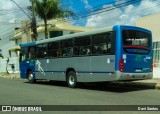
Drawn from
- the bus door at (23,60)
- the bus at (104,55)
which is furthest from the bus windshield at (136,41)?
the bus door at (23,60)

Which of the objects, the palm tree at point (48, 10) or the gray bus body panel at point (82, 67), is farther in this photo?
the palm tree at point (48, 10)

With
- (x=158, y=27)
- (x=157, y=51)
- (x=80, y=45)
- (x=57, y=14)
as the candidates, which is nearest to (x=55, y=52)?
(x=80, y=45)

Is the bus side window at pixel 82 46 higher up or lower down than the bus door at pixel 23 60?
higher up

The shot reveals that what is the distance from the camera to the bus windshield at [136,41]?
1709 cm

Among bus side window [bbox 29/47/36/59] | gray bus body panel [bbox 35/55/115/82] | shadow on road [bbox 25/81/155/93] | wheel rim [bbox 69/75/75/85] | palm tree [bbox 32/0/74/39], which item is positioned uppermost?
palm tree [bbox 32/0/74/39]

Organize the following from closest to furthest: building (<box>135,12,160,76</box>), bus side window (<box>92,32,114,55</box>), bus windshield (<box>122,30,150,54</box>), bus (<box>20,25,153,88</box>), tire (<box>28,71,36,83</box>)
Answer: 1. bus (<box>20,25,153,88</box>)
2. bus windshield (<box>122,30,150,54</box>)
3. bus side window (<box>92,32,114,55</box>)
4. building (<box>135,12,160,76</box>)
5. tire (<box>28,71,36,83</box>)

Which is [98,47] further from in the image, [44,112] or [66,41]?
[44,112]

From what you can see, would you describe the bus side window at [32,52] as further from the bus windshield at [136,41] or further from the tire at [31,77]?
the bus windshield at [136,41]

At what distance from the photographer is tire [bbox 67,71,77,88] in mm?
20297

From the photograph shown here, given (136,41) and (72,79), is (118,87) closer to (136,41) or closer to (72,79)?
(72,79)

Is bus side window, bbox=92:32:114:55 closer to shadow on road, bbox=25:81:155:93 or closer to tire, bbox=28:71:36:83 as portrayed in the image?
shadow on road, bbox=25:81:155:93

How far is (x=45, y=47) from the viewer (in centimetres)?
2350

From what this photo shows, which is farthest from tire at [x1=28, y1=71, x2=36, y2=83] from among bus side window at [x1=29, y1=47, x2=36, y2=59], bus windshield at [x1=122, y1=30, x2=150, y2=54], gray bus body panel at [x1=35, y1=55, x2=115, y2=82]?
bus windshield at [x1=122, y1=30, x2=150, y2=54]

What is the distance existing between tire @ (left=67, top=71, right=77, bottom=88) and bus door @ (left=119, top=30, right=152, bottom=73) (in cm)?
408
